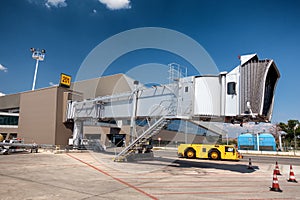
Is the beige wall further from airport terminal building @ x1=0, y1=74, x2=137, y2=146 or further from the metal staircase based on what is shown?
the metal staircase

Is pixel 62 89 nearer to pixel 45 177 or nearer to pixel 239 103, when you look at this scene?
pixel 45 177

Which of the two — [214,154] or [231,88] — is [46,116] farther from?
[231,88]

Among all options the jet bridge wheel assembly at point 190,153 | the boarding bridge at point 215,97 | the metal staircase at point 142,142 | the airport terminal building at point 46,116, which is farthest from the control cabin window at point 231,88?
the airport terminal building at point 46,116

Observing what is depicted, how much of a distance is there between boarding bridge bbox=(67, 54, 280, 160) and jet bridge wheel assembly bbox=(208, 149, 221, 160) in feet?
32.0

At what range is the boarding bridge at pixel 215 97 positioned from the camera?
13359 mm

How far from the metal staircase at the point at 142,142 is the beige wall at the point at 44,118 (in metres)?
13.5

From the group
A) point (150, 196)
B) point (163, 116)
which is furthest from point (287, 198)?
point (163, 116)

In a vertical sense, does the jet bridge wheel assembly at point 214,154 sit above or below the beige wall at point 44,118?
below

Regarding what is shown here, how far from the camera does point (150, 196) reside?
25.8 ft

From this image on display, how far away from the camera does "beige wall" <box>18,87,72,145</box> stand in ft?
92.4

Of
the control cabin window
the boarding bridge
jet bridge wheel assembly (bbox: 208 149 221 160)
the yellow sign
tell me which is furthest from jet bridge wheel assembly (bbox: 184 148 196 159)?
the yellow sign

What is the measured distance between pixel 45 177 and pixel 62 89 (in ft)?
66.2

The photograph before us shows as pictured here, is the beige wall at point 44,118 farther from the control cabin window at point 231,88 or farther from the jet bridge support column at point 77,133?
the control cabin window at point 231,88

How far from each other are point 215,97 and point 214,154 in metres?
11.7
